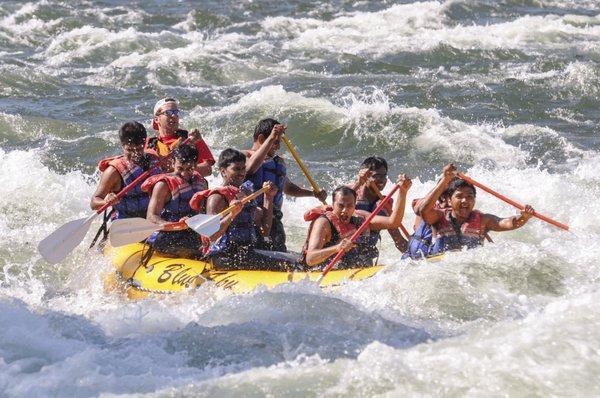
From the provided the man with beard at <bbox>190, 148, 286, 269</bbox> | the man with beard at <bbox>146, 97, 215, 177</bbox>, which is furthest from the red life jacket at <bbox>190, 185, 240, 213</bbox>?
the man with beard at <bbox>146, 97, 215, 177</bbox>

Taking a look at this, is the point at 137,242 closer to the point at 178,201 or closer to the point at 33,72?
the point at 178,201

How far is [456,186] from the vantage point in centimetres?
758

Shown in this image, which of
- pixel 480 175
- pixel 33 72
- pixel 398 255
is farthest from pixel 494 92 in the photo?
pixel 33 72

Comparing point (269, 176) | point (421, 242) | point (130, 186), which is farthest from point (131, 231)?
point (421, 242)

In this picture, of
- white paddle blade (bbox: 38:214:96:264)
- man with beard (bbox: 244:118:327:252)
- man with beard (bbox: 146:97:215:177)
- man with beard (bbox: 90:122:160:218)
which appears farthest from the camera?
man with beard (bbox: 146:97:215:177)

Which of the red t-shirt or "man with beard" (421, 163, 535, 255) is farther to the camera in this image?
the red t-shirt

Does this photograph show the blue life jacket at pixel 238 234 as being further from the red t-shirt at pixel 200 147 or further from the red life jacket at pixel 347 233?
the red t-shirt at pixel 200 147

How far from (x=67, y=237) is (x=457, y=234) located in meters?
2.88

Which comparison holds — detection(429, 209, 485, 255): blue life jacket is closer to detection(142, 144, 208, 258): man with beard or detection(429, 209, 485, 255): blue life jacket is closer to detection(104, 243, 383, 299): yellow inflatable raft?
detection(104, 243, 383, 299): yellow inflatable raft

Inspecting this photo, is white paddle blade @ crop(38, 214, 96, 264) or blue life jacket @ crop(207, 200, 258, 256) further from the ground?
blue life jacket @ crop(207, 200, 258, 256)

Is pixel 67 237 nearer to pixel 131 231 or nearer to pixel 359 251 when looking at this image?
pixel 131 231

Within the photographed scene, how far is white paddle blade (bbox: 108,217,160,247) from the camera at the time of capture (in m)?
7.62

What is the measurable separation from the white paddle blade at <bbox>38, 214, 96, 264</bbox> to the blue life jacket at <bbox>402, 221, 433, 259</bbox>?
2.35 meters

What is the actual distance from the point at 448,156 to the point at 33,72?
7.19 metres
